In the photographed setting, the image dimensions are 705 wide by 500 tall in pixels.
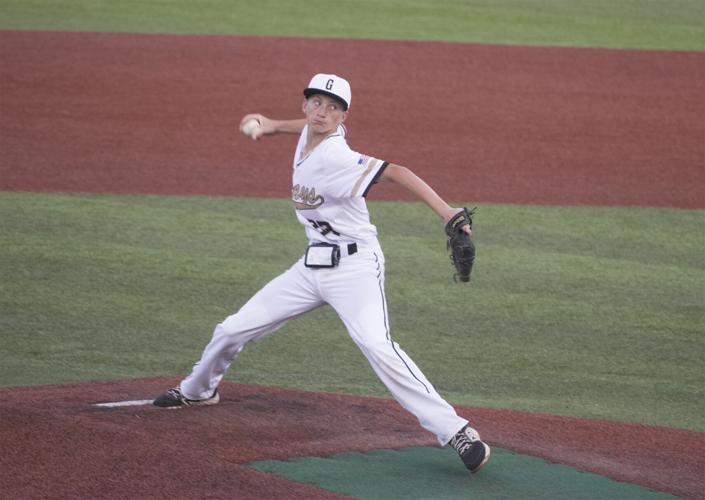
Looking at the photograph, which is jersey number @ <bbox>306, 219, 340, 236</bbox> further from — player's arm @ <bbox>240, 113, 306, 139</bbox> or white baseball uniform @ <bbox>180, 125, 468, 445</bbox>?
player's arm @ <bbox>240, 113, 306, 139</bbox>

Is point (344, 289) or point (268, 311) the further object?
point (268, 311)

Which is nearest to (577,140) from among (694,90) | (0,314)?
(694,90)

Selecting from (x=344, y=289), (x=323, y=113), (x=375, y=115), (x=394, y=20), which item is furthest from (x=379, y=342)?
(x=394, y=20)

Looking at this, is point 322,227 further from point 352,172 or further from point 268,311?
point 268,311

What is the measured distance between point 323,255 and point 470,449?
3.67ft

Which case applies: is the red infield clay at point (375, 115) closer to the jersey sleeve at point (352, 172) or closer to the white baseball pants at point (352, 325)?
the white baseball pants at point (352, 325)

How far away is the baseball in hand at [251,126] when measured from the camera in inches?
253

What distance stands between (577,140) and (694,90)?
13.0 ft

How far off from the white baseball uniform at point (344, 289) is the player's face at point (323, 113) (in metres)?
0.07

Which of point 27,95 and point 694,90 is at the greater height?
point 694,90

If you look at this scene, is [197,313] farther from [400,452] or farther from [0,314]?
[400,452]

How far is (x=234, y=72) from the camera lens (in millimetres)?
17859

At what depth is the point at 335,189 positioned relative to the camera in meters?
5.95

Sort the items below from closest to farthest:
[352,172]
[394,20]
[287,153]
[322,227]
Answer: [352,172] → [322,227] → [287,153] → [394,20]
